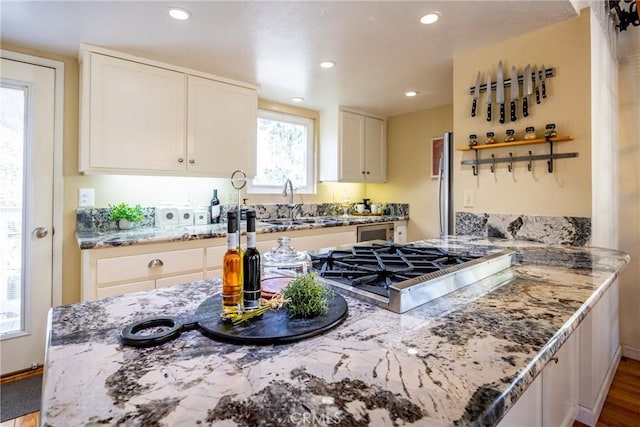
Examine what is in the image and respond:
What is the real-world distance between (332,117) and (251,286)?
126 inches

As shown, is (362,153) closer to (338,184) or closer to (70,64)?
(338,184)

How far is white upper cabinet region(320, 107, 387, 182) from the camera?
3.65 m

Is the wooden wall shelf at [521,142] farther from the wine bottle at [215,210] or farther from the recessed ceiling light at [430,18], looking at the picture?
the wine bottle at [215,210]

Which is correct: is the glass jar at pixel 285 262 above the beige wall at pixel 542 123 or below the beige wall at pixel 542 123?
below

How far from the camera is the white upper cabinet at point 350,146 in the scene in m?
3.65

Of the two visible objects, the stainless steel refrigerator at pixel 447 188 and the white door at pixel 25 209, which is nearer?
the white door at pixel 25 209

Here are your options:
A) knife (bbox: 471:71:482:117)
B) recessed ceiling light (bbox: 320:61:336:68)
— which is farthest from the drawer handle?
knife (bbox: 471:71:482:117)

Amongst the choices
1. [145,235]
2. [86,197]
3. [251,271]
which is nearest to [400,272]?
[251,271]

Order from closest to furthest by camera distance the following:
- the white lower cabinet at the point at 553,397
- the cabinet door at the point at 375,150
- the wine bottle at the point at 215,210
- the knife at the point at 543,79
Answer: the white lower cabinet at the point at 553,397 → the knife at the point at 543,79 → the wine bottle at the point at 215,210 → the cabinet door at the point at 375,150

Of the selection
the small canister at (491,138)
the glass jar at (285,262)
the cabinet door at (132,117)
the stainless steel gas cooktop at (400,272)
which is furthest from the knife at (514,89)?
the cabinet door at (132,117)

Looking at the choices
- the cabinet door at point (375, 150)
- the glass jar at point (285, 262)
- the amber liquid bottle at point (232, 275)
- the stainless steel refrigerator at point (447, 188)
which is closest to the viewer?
the amber liquid bottle at point (232, 275)

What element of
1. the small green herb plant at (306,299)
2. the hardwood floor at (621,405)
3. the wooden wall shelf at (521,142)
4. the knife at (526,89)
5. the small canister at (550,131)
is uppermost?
the knife at (526,89)

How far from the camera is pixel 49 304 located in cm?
226

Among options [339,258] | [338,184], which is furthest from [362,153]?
[339,258]
